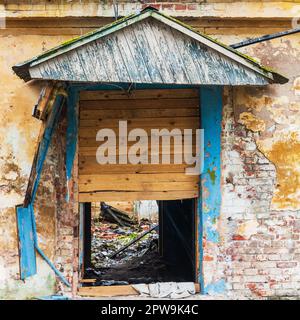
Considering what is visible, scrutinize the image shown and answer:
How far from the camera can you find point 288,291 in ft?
19.0

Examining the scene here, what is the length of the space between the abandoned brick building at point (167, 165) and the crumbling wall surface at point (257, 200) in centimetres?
1

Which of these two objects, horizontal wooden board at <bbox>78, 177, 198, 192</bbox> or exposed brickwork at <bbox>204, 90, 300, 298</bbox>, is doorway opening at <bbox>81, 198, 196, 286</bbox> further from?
exposed brickwork at <bbox>204, 90, 300, 298</bbox>

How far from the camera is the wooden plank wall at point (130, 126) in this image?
5852 mm

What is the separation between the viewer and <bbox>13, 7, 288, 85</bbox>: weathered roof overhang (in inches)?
188

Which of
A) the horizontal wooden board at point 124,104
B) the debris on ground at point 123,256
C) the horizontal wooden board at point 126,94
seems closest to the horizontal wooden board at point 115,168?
the horizontal wooden board at point 124,104

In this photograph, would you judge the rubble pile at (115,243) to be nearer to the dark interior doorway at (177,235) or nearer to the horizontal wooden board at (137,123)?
the dark interior doorway at (177,235)

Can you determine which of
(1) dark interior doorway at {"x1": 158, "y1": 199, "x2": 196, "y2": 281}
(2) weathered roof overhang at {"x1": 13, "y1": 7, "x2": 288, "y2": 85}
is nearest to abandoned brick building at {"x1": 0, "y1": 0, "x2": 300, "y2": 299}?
(2) weathered roof overhang at {"x1": 13, "y1": 7, "x2": 288, "y2": 85}

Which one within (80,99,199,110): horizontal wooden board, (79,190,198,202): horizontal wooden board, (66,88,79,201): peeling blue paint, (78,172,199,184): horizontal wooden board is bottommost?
(79,190,198,202): horizontal wooden board

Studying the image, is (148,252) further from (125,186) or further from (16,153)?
(16,153)

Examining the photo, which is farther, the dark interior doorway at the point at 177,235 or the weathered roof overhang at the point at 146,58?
the dark interior doorway at the point at 177,235

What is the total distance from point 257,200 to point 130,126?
68.0 inches

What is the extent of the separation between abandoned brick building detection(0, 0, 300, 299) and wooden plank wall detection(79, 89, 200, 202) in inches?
0.5

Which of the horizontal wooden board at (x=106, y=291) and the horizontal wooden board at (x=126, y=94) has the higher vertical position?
the horizontal wooden board at (x=126, y=94)

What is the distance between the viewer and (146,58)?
16.1 ft
